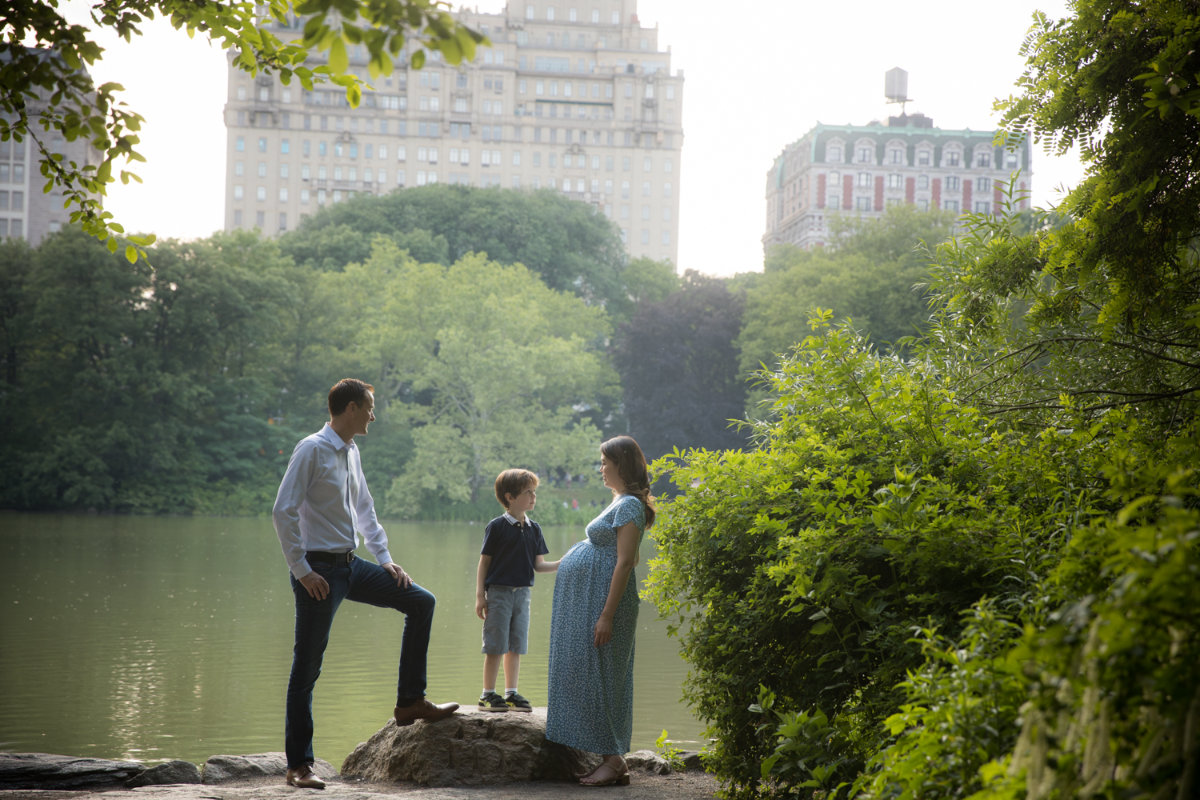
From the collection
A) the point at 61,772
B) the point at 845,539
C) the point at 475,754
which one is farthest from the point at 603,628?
the point at 61,772

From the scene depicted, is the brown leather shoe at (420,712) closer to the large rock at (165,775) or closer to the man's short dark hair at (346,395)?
the large rock at (165,775)

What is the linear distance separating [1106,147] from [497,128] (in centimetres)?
10116

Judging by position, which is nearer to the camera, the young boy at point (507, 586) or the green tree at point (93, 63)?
the green tree at point (93, 63)

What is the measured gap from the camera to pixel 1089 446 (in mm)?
4695

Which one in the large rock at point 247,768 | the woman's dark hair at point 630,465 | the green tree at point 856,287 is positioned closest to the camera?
the woman's dark hair at point 630,465

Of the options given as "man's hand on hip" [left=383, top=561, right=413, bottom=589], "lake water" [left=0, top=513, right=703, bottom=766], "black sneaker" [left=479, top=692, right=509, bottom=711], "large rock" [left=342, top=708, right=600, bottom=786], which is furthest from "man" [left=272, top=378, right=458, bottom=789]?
"lake water" [left=0, top=513, right=703, bottom=766]

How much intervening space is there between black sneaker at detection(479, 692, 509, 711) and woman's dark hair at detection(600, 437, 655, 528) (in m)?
1.39

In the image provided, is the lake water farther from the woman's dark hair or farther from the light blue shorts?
the woman's dark hair

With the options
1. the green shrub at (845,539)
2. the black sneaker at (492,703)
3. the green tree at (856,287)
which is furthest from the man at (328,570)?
the green tree at (856,287)

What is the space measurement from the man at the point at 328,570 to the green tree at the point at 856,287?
32.9 meters

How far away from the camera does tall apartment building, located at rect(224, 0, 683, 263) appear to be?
98688mm

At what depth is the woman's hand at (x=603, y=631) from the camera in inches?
210

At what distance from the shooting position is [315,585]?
16.9 ft

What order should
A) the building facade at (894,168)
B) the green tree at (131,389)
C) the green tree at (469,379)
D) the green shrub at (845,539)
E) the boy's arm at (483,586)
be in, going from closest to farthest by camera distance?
1. the green shrub at (845,539)
2. the boy's arm at (483,586)
3. the green tree at (131,389)
4. the green tree at (469,379)
5. the building facade at (894,168)
